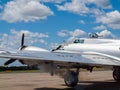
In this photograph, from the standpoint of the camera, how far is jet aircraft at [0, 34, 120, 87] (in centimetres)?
2039

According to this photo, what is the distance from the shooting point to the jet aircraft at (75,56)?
66.9 ft

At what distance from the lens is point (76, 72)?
2298cm

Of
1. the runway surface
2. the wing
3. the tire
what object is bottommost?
the runway surface

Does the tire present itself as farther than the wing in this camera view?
Yes

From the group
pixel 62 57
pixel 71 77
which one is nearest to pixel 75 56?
pixel 71 77

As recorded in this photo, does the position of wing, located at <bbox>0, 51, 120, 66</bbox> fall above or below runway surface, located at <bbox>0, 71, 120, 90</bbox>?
above

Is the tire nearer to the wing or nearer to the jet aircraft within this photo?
the jet aircraft

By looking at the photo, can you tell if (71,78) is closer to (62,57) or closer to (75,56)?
(75,56)

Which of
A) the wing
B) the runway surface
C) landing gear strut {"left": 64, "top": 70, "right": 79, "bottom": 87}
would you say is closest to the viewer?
the wing

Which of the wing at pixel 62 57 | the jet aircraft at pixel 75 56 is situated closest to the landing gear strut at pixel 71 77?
the jet aircraft at pixel 75 56

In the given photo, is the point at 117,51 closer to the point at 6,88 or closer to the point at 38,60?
the point at 38,60

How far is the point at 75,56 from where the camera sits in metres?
23.2

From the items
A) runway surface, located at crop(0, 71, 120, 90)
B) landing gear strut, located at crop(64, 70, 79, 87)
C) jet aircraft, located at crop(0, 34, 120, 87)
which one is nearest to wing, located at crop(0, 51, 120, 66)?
jet aircraft, located at crop(0, 34, 120, 87)

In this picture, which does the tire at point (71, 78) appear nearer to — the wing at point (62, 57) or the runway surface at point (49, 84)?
the runway surface at point (49, 84)
